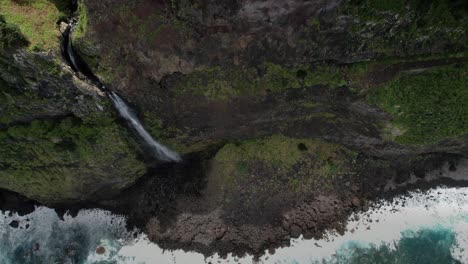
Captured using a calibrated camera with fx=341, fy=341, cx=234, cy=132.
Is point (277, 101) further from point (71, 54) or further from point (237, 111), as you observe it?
point (71, 54)

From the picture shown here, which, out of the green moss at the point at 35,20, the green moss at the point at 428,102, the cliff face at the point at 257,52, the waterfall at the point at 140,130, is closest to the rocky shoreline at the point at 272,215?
the waterfall at the point at 140,130

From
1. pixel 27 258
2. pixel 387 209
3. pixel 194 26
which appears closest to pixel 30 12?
pixel 194 26

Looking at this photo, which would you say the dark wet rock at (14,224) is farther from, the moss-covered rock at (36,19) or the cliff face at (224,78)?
the moss-covered rock at (36,19)

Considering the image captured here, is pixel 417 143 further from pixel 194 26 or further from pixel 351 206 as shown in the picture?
pixel 194 26

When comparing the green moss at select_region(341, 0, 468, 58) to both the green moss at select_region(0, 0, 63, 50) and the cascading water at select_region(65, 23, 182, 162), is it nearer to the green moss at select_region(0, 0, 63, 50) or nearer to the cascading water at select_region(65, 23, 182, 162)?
the cascading water at select_region(65, 23, 182, 162)

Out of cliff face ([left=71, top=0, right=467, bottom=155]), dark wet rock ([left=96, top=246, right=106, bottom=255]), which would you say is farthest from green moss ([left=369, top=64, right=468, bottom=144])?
dark wet rock ([left=96, top=246, right=106, bottom=255])

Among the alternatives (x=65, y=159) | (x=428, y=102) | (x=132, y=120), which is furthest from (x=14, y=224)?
(x=428, y=102)
